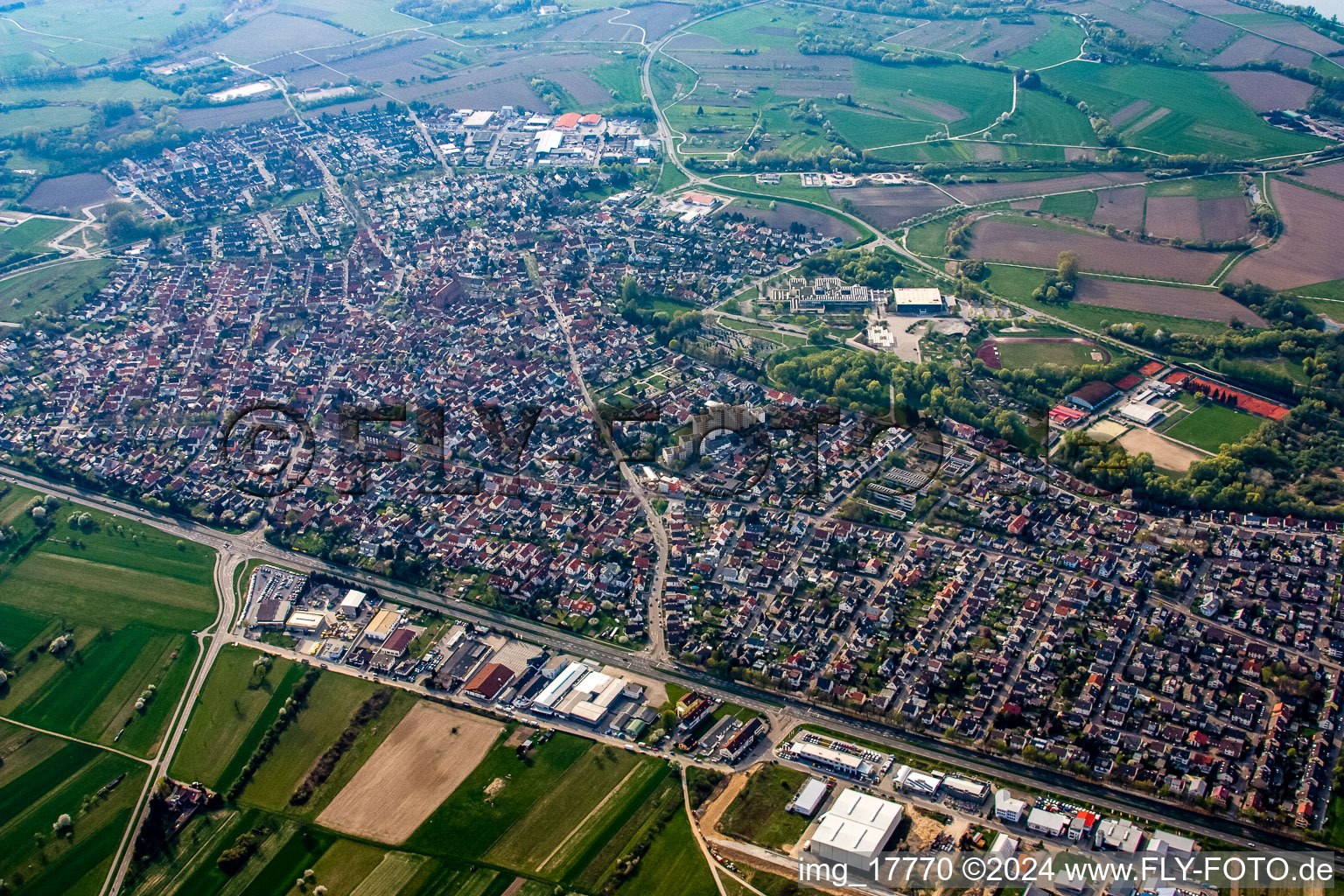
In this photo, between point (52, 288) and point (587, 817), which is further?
point (52, 288)

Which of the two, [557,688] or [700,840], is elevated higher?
[557,688]

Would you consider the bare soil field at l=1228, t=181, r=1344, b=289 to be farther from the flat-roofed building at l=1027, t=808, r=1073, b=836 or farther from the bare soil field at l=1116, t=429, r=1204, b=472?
the flat-roofed building at l=1027, t=808, r=1073, b=836

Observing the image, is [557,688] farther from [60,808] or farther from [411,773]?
[60,808]

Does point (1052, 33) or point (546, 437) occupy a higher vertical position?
point (1052, 33)

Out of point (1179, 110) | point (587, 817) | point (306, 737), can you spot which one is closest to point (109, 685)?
point (306, 737)

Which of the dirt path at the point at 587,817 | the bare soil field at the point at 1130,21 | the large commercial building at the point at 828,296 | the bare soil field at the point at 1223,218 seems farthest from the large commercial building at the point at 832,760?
the bare soil field at the point at 1130,21

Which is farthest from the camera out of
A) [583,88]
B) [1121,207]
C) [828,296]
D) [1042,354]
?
[583,88]

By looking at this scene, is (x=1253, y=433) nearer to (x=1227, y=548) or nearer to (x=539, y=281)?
(x=1227, y=548)

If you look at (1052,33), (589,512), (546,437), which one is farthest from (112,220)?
(1052,33)
